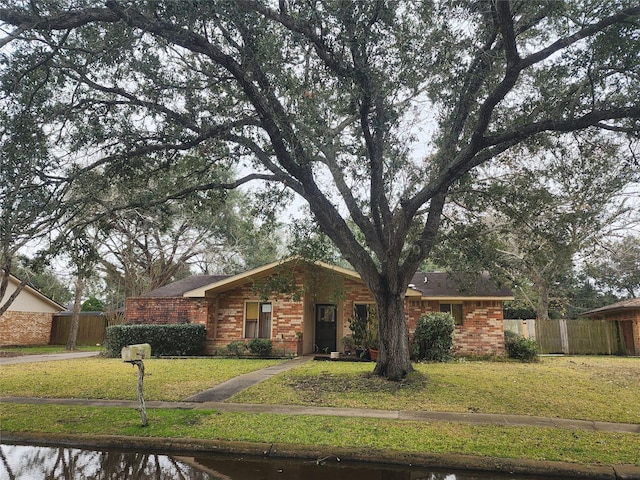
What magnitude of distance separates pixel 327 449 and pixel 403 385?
4.81 metres

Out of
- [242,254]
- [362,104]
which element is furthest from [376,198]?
[242,254]

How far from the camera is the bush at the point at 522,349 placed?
1744 cm

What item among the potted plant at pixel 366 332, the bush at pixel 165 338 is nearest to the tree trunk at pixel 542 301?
the potted plant at pixel 366 332

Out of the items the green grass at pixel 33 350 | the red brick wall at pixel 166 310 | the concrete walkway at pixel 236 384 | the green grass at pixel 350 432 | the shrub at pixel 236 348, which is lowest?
the green grass at pixel 33 350

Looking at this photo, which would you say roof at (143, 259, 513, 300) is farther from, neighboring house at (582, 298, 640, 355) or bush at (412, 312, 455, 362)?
neighboring house at (582, 298, 640, 355)

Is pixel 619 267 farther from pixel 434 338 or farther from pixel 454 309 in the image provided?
pixel 434 338

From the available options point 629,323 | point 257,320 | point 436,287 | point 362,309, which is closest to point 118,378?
point 257,320

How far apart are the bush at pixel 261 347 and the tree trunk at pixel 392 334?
7.50 m

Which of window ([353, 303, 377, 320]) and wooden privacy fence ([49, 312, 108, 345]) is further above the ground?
window ([353, 303, 377, 320])

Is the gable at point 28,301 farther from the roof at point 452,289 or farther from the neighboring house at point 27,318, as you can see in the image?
the roof at point 452,289

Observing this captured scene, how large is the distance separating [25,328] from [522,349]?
27.8 meters

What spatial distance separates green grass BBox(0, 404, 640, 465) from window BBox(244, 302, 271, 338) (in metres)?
11.3

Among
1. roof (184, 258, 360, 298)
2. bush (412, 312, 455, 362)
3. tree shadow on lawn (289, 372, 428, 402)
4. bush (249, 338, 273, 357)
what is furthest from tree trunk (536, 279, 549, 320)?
tree shadow on lawn (289, 372, 428, 402)

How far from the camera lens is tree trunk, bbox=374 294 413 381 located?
11.0 meters
